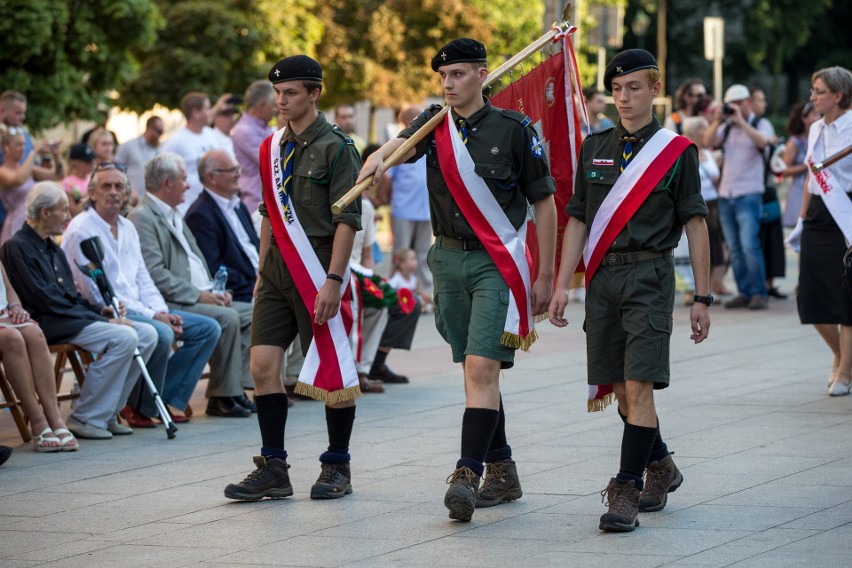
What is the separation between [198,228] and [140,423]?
5.09ft

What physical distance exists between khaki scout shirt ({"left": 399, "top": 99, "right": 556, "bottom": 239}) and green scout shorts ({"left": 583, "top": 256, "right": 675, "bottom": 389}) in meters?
0.52

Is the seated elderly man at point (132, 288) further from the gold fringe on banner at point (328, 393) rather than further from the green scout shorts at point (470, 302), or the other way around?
the green scout shorts at point (470, 302)

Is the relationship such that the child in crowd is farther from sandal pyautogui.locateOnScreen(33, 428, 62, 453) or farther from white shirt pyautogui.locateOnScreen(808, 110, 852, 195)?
sandal pyautogui.locateOnScreen(33, 428, 62, 453)

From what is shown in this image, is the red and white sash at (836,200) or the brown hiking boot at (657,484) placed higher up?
the red and white sash at (836,200)

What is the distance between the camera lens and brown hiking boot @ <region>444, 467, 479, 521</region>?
663 centimetres

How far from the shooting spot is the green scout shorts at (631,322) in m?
6.59

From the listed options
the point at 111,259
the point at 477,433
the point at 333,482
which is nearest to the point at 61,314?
the point at 111,259

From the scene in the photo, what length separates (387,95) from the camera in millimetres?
35875

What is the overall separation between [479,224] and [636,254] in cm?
70

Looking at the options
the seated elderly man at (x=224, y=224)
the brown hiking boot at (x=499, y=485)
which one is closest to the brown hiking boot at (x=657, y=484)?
the brown hiking boot at (x=499, y=485)

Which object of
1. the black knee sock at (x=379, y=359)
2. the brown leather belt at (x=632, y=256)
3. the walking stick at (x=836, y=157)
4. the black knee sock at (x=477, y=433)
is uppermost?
the walking stick at (x=836, y=157)

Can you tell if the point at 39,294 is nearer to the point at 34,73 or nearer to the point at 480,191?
Answer: the point at 480,191

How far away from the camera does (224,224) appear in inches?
426

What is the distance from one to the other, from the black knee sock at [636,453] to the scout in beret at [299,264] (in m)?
1.43
